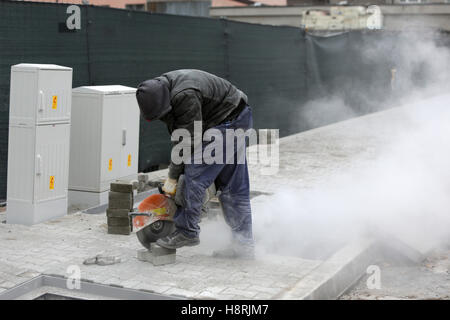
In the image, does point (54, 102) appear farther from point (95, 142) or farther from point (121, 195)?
point (121, 195)

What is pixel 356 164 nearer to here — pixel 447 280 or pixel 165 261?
pixel 447 280

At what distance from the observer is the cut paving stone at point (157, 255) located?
545 centimetres

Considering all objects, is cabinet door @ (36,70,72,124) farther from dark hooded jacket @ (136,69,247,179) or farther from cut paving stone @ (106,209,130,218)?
dark hooded jacket @ (136,69,247,179)

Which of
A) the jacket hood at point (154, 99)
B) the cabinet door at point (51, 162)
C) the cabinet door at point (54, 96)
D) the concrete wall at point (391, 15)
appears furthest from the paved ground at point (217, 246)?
the concrete wall at point (391, 15)

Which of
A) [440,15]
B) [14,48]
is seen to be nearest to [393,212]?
[14,48]

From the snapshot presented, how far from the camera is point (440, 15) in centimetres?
2784

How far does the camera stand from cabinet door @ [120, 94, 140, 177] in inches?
304

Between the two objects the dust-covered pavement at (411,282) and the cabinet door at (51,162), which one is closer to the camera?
the dust-covered pavement at (411,282)

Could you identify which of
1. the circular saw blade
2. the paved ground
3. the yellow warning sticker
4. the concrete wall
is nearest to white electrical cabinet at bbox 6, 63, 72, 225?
the yellow warning sticker

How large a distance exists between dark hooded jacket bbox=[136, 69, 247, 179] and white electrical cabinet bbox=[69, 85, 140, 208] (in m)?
2.04

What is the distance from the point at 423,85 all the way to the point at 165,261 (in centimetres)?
1515

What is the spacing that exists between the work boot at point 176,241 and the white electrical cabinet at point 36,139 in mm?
1722

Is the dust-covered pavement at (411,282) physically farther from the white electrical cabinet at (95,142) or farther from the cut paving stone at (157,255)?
the white electrical cabinet at (95,142)

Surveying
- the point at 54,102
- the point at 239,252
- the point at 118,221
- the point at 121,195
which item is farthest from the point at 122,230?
the point at 54,102
